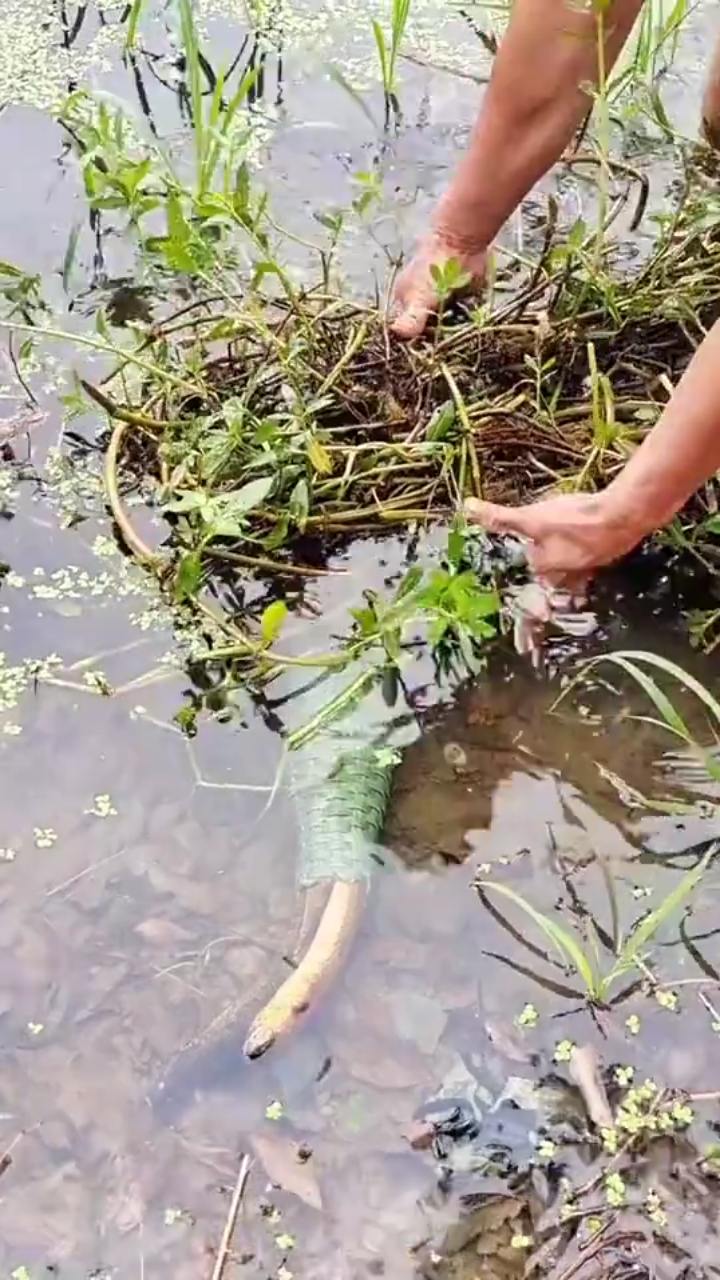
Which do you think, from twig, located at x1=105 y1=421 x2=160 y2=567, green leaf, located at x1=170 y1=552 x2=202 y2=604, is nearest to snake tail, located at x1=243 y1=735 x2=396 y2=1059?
green leaf, located at x1=170 y1=552 x2=202 y2=604

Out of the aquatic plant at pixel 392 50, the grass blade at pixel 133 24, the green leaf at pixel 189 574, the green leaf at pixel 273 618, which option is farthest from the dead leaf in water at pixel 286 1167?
the grass blade at pixel 133 24

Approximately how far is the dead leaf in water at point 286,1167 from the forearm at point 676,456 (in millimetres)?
845

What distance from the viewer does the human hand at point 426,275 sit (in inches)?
86.0

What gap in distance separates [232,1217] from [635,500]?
3.09 ft

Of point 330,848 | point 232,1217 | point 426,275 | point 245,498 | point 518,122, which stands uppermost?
point 518,122

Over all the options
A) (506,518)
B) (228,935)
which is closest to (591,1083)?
(228,935)

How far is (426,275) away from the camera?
7.27ft

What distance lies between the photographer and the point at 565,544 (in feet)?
5.83

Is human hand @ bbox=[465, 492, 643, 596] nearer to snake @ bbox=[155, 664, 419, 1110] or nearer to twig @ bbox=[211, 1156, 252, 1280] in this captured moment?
snake @ bbox=[155, 664, 419, 1110]

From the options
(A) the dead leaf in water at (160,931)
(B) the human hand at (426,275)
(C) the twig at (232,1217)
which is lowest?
(C) the twig at (232,1217)

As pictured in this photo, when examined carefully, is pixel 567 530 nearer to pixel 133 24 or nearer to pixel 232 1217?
pixel 232 1217

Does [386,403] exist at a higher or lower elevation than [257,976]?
higher

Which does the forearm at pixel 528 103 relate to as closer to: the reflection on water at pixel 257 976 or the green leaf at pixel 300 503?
the green leaf at pixel 300 503

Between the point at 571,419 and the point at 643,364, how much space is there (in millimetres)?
186
